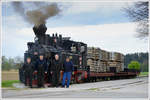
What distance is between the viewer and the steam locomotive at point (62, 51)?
13758 mm

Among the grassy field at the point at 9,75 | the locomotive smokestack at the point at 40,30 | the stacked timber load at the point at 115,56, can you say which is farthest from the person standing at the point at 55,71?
the stacked timber load at the point at 115,56

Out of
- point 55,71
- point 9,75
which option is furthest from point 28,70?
point 55,71

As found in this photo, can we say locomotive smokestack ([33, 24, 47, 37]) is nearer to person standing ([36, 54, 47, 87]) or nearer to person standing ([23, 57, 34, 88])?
person standing ([36, 54, 47, 87])

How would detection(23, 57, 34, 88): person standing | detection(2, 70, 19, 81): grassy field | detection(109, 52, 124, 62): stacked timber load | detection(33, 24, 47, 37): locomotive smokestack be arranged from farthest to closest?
detection(109, 52, 124, 62): stacked timber load → detection(33, 24, 47, 37): locomotive smokestack → detection(23, 57, 34, 88): person standing → detection(2, 70, 19, 81): grassy field

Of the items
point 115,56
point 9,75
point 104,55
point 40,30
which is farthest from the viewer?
point 115,56

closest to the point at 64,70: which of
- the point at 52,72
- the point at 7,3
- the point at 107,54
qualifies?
the point at 52,72

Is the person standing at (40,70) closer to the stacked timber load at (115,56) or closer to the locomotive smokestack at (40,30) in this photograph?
the locomotive smokestack at (40,30)

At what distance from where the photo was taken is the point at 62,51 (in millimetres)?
14320

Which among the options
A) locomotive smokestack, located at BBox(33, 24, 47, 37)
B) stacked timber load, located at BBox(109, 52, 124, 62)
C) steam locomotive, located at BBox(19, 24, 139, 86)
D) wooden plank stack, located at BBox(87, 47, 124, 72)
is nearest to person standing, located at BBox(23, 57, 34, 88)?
steam locomotive, located at BBox(19, 24, 139, 86)

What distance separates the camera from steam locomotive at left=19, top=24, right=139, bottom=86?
13758mm

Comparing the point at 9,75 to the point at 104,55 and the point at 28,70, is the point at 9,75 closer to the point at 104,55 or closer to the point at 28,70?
the point at 28,70

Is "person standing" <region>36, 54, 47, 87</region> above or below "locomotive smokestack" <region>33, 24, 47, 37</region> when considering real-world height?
below

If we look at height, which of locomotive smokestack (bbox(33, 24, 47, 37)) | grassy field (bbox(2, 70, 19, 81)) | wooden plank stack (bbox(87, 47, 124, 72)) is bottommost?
grassy field (bbox(2, 70, 19, 81))

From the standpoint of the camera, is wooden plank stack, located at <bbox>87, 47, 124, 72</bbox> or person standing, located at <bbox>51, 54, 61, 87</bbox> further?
wooden plank stack, located at <bbox>87, 47, 124, 72</bbox>
